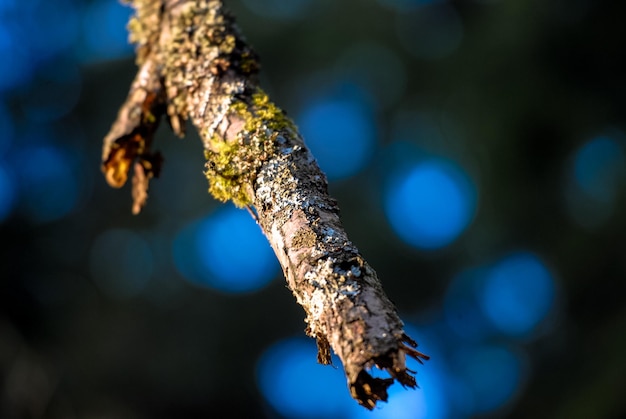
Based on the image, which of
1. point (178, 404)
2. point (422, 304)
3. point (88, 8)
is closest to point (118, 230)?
point (178, 404)

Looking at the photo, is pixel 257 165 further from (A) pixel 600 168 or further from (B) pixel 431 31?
(B) pixel 431 31

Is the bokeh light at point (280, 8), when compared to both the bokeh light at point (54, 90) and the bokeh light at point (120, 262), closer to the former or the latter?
the bokeh light at point (54, 90)

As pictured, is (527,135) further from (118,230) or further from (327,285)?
(118,230)

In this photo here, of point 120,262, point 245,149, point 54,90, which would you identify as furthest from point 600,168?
point 54,90

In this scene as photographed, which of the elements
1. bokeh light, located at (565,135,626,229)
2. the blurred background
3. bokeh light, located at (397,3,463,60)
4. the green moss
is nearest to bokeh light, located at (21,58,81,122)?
the blurred background

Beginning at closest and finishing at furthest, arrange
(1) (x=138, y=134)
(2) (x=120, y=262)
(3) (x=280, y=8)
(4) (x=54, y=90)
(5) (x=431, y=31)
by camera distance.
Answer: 1. (1) (x=138, y=134)
2. (5) (x=431, y=31)
3. (3) (x=280, y=8)
4. (4) (x=54, y=90)
5. (2) (x=120, y=262)

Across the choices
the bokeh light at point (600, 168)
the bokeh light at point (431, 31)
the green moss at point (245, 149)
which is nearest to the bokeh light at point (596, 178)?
the bokeh light at point (600, 168)
